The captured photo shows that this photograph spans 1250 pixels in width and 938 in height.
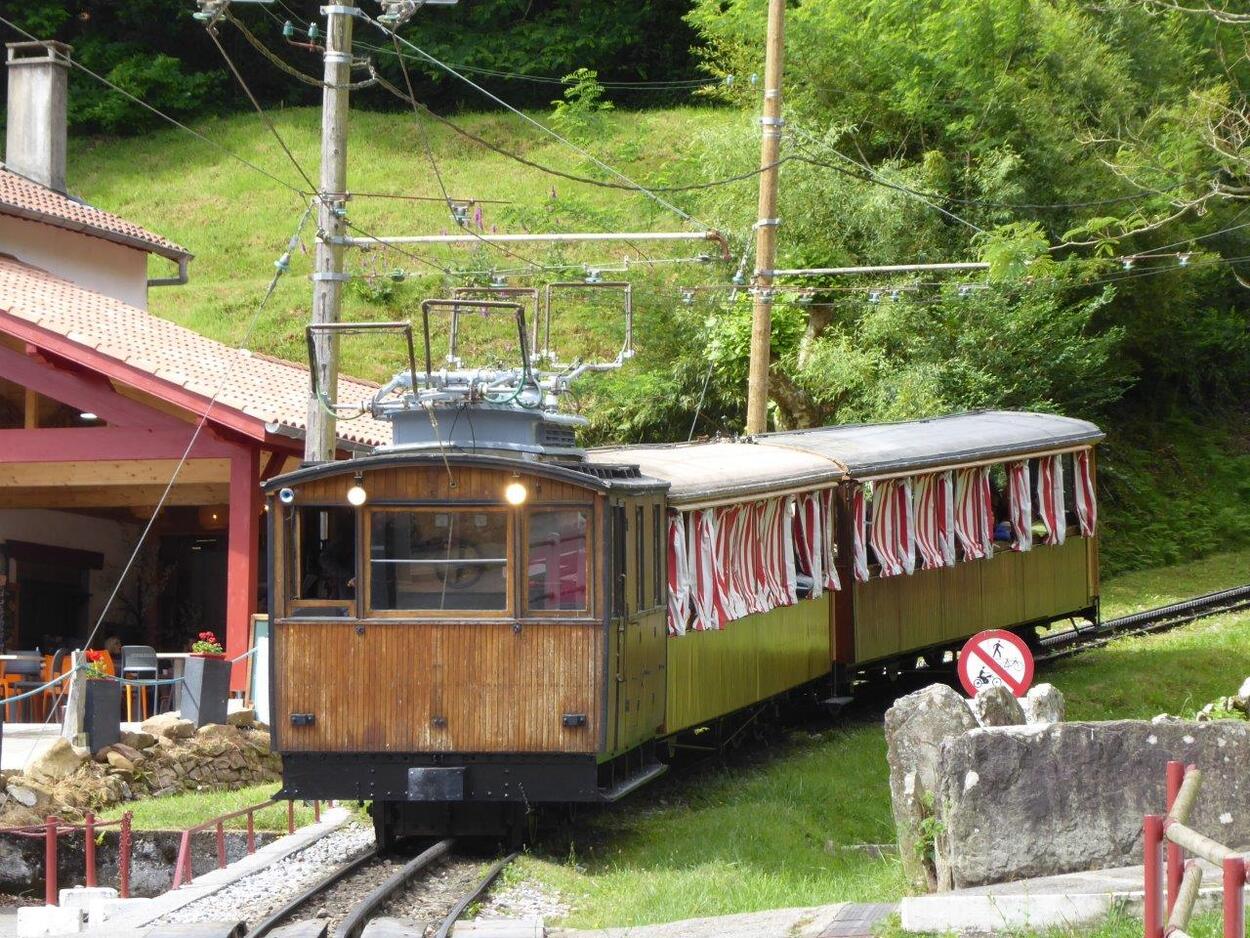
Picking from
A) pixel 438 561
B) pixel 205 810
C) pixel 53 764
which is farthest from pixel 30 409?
pixel 438 561

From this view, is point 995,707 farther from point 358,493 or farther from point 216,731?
point 216,731

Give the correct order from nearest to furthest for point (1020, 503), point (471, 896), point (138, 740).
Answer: point (471, 896)
point (138, 740)
point (1020, 503)

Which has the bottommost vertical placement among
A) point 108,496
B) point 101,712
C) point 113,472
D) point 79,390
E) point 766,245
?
point 101,712

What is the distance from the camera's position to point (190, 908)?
1000 centimetres

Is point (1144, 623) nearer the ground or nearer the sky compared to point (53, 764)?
nearer the sky

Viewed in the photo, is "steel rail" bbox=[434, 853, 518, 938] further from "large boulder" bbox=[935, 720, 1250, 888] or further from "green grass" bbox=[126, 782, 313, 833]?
"green grass" bbox=[126, 782, 313, 833]

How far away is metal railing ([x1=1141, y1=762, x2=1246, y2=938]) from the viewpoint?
4496 mm

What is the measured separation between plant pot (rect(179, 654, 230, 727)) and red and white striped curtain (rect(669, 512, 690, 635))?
17.6 ft

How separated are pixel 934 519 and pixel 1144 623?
6158 millimetres

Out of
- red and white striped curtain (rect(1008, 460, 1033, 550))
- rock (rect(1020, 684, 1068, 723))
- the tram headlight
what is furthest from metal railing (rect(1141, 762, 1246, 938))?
red and white striped curtain (rect(1008, 460, 1033, 550))

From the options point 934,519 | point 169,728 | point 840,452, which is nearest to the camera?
point 169,728

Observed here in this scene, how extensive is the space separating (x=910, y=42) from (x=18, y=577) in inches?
719

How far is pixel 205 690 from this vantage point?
16344mm

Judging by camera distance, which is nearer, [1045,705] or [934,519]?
[1045,705]
